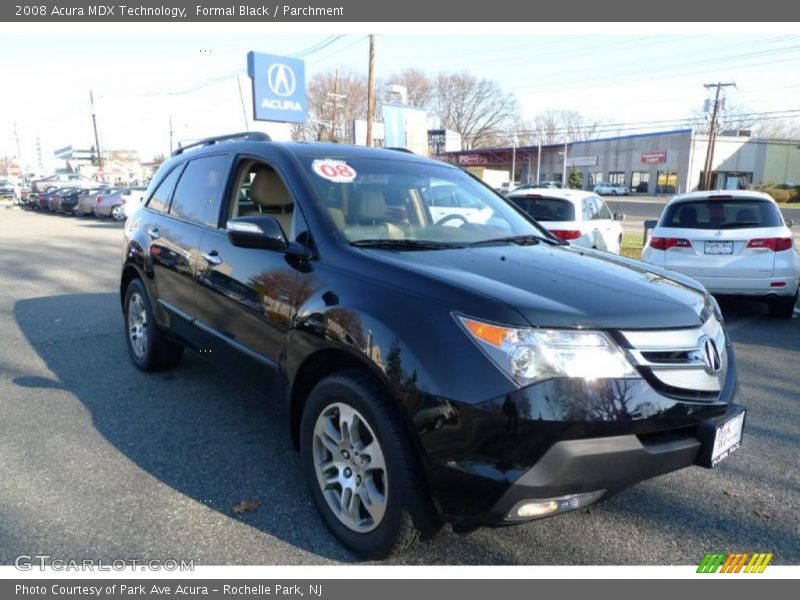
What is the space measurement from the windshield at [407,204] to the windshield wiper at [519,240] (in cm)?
5

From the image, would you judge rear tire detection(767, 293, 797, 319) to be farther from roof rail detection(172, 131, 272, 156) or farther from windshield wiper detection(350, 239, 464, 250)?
roof rail detection(172, 131, 272, 156)

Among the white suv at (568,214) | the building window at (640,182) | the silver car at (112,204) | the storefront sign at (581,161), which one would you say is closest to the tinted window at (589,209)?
the white suv at (568,214)

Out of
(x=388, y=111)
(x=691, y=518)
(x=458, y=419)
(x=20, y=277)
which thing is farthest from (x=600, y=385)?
(x=388, y=111)

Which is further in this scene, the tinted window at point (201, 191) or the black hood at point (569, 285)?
the tinted window at point (201, 191)

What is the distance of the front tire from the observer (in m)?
2.45

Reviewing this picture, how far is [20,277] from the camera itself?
1024 cm

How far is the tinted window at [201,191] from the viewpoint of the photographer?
13.5 ft

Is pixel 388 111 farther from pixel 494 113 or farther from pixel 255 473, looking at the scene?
pixel 494 113

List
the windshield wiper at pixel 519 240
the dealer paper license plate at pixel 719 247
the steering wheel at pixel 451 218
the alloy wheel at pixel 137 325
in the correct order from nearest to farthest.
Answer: the windshield wiper at pixel 519 240 → the steering wheel at pixel 451 218 → the alloy wheel at pixel 137 325 → the dealer paper license plate at pixel 719 247

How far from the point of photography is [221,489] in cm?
331

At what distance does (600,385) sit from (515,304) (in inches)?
17.0

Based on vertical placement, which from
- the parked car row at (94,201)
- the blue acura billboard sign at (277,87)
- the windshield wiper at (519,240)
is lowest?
the parked car row at (94,201)

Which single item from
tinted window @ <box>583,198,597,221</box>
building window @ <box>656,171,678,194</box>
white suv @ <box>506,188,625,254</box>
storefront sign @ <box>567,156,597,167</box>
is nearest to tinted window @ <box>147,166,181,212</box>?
white suv @ <box>506,188,625,254</box>

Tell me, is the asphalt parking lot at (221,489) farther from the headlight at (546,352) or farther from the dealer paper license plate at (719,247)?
the dealer paper license plate at (719,247)
